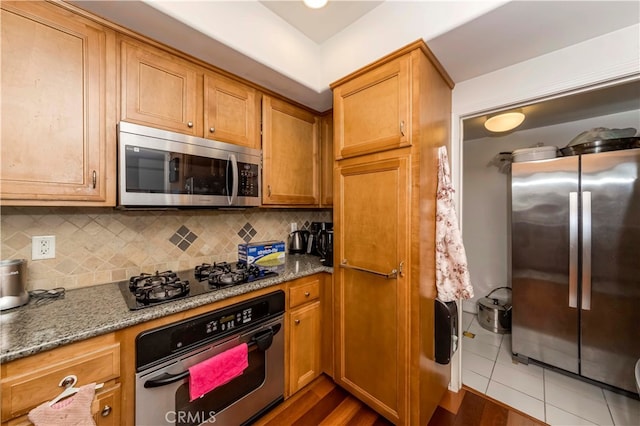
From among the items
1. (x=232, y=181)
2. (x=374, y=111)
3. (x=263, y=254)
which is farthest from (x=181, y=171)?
(x=374, y=111)

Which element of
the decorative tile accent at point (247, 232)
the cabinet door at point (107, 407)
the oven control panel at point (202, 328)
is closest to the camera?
the cabinet door at point (107, 407)

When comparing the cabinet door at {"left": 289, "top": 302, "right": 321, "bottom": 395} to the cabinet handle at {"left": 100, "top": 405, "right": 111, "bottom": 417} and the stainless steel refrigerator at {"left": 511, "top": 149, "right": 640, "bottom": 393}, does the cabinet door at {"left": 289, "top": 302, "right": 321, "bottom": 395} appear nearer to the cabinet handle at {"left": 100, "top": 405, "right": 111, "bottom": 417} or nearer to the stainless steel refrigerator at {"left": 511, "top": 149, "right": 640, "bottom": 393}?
the cabinet handle at {"left": 100, "top": 405, "right": 111, "bottom": 417}

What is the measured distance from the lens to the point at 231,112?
166 cm

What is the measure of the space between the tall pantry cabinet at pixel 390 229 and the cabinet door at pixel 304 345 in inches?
6.9

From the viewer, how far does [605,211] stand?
1848 millimetres

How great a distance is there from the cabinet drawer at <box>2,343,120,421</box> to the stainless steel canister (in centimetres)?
45

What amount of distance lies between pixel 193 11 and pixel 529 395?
3.28 metres

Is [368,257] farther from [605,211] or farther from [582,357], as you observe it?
[582,357]

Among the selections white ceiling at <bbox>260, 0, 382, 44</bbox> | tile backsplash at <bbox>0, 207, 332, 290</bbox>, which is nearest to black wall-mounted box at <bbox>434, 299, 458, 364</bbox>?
tile backsplash at <bbox>0, 207, 332, 290</bbox>

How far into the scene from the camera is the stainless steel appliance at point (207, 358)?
108 cm

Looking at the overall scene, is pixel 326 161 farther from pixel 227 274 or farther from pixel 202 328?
pixel 202 328

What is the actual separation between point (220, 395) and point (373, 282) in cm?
107

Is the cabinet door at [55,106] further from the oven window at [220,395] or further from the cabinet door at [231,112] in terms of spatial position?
the oven window at [220,395]

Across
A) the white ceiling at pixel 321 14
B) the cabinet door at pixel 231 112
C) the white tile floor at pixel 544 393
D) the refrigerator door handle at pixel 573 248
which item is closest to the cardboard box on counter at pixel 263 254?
the cabinet door at pixel 231 112
